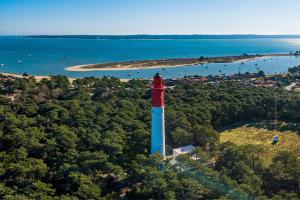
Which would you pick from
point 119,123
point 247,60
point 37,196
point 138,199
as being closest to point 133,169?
point 138,199

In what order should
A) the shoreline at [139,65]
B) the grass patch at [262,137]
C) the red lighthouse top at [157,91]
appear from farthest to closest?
the shoreline at [139,65] → the grass patch at [262,137] → the red lighthouse top at [157,91]

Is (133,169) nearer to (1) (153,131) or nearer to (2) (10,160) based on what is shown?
(1) (153,131)

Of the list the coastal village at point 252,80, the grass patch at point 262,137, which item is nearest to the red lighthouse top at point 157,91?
the grass patch at point 262,137

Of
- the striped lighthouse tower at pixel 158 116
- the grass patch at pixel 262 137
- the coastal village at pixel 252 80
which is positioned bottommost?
the grass patch at pixel 262 137

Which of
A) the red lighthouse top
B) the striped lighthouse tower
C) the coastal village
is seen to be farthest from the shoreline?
the red lighthouse top

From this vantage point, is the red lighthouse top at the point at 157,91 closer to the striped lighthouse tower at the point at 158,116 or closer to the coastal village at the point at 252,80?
the striped lighthouse tower at the point at 158,116

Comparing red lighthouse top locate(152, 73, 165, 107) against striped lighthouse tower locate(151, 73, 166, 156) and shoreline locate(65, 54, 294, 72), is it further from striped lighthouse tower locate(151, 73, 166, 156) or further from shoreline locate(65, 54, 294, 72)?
shoreline locate(65, 54, 294, 72)

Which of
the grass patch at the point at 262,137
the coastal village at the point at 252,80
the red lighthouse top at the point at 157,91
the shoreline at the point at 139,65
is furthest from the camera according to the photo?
the shoreline at the point at 139,65
